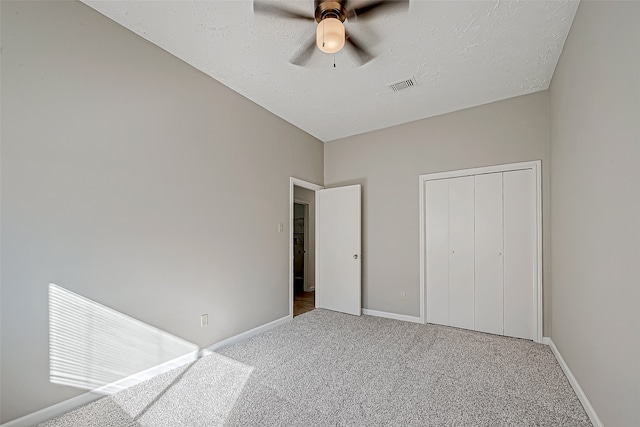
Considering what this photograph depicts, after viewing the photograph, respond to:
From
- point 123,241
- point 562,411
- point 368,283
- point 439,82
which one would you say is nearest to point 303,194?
point 368,283

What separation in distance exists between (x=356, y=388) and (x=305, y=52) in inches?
105

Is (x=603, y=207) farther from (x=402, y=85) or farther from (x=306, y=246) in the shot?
(x=306, y=246)

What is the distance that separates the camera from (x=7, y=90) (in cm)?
165

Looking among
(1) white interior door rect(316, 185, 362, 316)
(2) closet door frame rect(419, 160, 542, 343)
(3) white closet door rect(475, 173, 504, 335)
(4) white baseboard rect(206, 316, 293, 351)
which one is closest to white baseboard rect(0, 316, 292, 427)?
(4) white baseboard rect(206, 316, 293, 351)

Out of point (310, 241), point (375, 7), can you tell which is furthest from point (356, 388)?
point (310, 241)

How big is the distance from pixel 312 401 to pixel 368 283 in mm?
2391

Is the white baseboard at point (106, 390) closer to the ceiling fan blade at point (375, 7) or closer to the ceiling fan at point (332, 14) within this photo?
the ceiling fan at point (332, 14)

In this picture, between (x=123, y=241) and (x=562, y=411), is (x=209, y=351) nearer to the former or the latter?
(x=123, y=241)

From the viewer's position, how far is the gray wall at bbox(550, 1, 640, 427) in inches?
50.6

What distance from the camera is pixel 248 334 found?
10.4 ft

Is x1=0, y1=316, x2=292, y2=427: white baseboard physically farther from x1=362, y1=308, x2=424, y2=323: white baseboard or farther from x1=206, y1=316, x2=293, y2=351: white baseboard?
x1=362, y1=308, x2=424, y2=323: white baseboard

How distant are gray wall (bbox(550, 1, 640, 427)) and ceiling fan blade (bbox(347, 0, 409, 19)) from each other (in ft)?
3.60

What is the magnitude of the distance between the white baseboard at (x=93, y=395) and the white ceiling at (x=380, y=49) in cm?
278

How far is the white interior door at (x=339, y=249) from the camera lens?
13.7 feet
